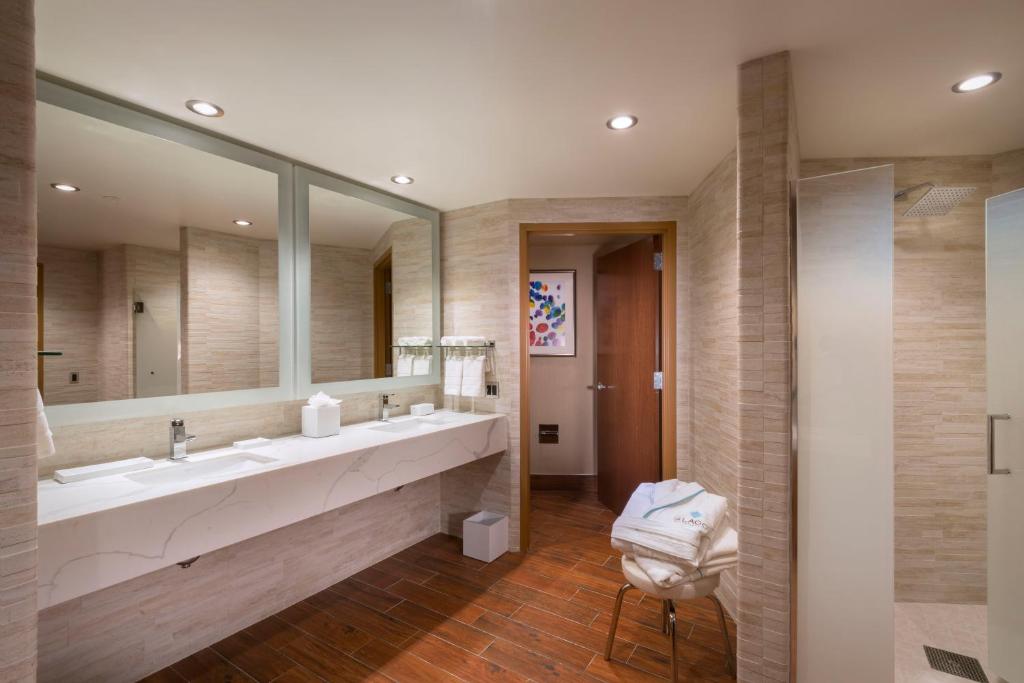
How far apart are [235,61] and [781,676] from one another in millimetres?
2581

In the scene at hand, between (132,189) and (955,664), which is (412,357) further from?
(955,664)

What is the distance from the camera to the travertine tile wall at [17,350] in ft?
2.89

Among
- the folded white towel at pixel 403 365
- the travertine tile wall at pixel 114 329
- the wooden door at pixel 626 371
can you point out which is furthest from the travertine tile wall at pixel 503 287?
the travertine tile wall at pixel 114 329

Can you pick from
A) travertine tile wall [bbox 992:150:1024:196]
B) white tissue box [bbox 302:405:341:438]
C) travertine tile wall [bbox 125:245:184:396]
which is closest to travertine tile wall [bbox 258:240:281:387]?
white tissue box [bbox 302:405:341:438]

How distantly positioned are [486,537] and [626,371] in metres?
1.52

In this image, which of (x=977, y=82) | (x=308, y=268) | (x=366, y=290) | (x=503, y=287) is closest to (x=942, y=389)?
(x=977, y=82)

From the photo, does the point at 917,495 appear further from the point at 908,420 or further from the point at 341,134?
the point at 341,134

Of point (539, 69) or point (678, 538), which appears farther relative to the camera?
point (678, 538)

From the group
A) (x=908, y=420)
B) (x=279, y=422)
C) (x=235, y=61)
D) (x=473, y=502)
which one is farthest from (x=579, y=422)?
(x=235, y=61)

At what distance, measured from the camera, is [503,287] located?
297 cm

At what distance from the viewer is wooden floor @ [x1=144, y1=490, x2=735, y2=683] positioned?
1892 mm

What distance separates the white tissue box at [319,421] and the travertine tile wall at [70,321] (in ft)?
2.64

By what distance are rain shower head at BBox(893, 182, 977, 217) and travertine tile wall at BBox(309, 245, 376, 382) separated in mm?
2741

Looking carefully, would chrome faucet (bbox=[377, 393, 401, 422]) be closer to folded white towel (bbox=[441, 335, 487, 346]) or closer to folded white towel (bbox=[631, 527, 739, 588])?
folded white towel (bbox=[441, 335, 487, 346])
